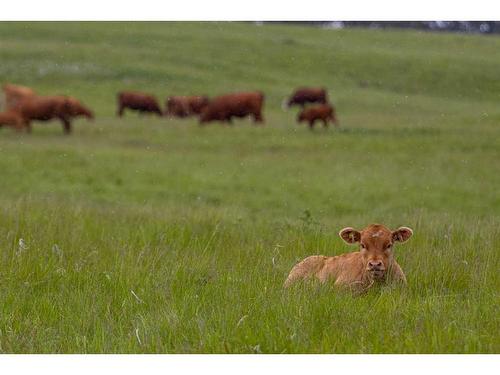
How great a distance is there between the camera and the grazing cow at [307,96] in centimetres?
2439

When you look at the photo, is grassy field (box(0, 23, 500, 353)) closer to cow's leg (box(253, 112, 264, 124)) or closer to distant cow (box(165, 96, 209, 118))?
distant cow (box(165, 96, 209, 118))

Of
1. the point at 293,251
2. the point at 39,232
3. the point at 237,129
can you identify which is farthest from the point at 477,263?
the point at 237,129

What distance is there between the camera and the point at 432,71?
1346 centimetres

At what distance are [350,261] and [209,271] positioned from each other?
3.93 ft

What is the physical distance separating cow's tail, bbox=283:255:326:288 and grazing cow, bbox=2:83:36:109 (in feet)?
52.8

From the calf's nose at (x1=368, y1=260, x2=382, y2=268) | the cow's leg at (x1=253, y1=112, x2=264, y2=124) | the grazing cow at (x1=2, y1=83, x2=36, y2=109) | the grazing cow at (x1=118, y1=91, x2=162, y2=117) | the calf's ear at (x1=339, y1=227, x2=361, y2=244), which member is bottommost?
the grazing cow at (x1=118, y1=91, x2=162, y2=117)

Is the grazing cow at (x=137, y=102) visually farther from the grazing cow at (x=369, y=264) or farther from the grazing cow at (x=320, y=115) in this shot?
the grazing cow at (x=369, y=264)

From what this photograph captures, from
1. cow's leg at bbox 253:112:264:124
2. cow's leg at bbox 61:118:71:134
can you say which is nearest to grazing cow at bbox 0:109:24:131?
cow's leg at bbox 61:118:71:134

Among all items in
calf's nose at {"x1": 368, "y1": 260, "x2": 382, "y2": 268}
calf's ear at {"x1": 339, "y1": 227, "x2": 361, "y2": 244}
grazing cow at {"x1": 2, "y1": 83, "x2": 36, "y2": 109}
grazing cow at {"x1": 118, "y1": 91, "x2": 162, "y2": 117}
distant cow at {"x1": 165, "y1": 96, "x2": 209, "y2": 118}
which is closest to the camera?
calf's nose at {"x1": 368, "y1": 260, "x2": 382, "y2": 268}

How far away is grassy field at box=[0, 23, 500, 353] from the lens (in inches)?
199

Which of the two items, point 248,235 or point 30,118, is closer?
point 248,235

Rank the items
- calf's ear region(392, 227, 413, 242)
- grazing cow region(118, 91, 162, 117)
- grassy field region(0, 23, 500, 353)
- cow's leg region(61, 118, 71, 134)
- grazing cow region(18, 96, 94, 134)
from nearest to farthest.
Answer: grassy field region(0, 23, 500, 353) → calf's ear region(392, 227, 413, 242) → cow's leg region(61, 118, 71, 134) → grazing cow region(18, 96, 94, 134) → grazing cow region(118, 91, 162, 117)

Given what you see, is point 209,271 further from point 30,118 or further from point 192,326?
point 30,118

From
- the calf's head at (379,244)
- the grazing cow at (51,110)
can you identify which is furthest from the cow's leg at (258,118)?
the calf's head at (379,244)
